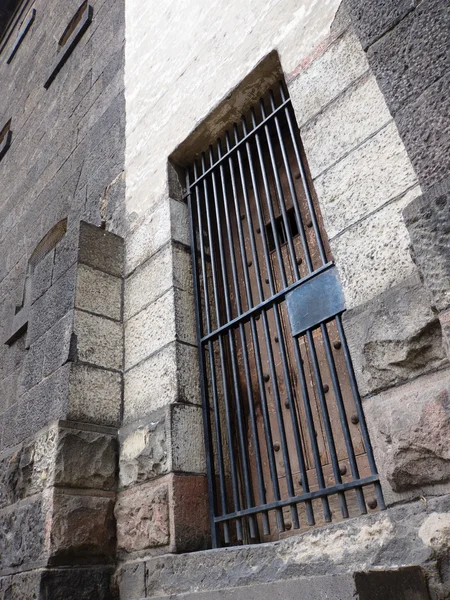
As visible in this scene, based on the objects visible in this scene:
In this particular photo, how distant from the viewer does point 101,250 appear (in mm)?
3096

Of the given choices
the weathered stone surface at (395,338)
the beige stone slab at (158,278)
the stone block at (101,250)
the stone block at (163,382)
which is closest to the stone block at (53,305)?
the stone block at (101,250)

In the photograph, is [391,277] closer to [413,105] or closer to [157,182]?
[413,105]

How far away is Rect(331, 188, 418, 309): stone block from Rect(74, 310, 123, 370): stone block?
1390mm

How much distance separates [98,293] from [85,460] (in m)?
0.92

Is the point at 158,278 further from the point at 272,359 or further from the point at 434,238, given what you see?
the point at 434,238

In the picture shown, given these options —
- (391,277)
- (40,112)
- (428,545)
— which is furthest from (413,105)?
(40,112)

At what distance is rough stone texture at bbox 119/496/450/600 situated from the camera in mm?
1403

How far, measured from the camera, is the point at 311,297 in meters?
2.12

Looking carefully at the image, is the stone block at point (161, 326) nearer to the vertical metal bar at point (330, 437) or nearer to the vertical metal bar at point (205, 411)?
the vertical metal bar at point (205, 411)

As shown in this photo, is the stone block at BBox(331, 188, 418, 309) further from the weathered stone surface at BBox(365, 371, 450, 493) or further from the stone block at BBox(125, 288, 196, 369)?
the stone block at BBox(125, 288, 196, 369)

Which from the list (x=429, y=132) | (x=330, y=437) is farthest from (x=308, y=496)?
(x=429, y=132)

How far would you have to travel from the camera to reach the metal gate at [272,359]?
6.59 feet

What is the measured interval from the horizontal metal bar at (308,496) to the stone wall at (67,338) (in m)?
0.63

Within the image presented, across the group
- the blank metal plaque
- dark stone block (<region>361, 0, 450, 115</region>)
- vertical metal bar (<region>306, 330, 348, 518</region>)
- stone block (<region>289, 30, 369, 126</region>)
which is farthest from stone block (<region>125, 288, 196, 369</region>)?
dark stone block (<region>361, 0, 450, 115</region>)
